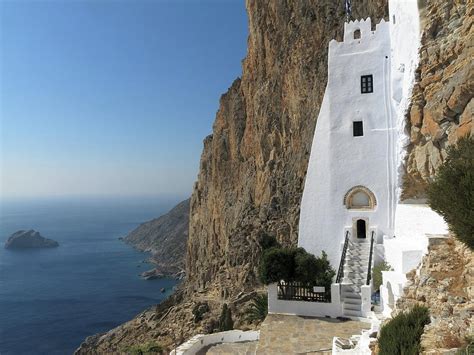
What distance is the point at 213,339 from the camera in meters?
11.7

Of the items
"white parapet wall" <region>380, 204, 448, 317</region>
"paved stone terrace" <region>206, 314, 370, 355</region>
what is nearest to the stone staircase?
"paved stone terrace" <region>206, 314, 370, 355</region>

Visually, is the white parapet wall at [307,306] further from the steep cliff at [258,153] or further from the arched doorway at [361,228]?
the steep cliff at [258,153]

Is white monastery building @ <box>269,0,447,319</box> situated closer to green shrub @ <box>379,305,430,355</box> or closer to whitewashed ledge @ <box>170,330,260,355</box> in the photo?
whitewashed ledge @ <box>170,330,260,355</box>

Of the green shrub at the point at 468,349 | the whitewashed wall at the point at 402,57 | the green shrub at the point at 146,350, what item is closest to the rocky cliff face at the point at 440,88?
the whitewashed wall at the point at 402,57

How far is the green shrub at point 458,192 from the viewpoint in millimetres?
6367

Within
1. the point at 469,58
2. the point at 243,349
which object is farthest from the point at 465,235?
the point at 243,349

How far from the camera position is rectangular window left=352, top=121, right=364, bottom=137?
52.5 ft

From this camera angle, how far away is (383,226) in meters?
15.3

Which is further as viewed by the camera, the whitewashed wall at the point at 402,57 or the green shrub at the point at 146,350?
the green shrub at the point at 146,350

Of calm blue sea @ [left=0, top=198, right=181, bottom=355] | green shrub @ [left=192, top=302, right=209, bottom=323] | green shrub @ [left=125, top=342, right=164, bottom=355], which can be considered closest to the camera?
green shrub @ [left=125, top=342, right=164, bottom=355]

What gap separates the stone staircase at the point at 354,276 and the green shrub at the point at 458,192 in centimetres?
561

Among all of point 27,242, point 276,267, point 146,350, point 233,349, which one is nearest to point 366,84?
point 276,267

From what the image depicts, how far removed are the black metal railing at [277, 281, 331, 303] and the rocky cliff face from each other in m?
5.25

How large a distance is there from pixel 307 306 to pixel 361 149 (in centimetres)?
726
